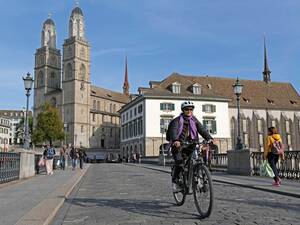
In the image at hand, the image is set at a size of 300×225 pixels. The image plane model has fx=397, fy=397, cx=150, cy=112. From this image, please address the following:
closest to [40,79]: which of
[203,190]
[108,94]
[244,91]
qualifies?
[108,94]

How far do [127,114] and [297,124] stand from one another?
34.9 metres

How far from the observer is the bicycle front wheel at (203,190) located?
6.43m

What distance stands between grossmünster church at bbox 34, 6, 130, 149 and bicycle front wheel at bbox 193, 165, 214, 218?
9550 centimetres

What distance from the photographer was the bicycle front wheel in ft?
21.1

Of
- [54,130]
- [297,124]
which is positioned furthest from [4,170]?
[297,124]

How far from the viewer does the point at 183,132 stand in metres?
7.57

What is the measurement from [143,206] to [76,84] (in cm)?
9941

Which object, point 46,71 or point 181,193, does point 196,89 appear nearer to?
point 46,71

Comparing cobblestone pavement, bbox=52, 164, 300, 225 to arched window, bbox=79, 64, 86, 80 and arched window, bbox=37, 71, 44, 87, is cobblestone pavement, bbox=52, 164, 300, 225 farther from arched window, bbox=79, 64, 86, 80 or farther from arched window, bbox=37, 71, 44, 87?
arched window, bbox=37, 71, 44, 87

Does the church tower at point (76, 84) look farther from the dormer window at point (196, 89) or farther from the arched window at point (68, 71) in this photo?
the dormer window at point (196, 89)

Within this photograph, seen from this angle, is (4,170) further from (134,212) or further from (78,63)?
(78,63)

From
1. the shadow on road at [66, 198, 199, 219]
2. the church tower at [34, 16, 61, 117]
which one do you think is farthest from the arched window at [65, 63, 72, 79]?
the shadow on road at [66, 198, 199, 219]

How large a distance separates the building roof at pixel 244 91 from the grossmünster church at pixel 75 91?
1561 inches

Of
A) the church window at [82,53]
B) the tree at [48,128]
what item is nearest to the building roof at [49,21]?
the church window at [82,53]
